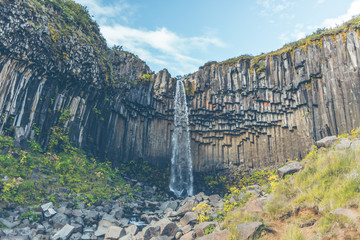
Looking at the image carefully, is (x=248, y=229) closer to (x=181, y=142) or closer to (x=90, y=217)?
(x=90, y=217)

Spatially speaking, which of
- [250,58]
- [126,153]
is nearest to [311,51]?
[250,58]

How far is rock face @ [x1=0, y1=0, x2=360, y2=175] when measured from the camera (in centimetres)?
1638

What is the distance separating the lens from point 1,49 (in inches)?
586

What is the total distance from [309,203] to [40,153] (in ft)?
52.1

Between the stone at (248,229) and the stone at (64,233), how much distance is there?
7217mm

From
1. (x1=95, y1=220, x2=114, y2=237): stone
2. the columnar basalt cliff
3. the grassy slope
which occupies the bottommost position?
(x1=95, y1=220, x2=114, y2=237): stone

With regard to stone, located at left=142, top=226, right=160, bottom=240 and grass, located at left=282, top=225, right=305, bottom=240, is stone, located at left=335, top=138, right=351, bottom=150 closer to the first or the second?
grass, located at left=282, top=225, right=305, bottom=240

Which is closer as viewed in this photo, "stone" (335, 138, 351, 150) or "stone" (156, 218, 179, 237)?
"stone" (335, 138, 351, 150)

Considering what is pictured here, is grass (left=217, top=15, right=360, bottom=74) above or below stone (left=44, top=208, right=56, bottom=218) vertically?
above

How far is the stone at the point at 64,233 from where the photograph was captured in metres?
9.97

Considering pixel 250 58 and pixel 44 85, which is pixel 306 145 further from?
pixel 44 85

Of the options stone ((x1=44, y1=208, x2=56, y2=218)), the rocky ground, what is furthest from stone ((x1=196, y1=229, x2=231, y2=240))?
stone ((x1=44, y1=208, x2=56, y2=218))

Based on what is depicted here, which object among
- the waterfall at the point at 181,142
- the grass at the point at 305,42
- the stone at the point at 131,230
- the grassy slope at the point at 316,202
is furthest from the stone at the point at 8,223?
the grass at the point at 305,42

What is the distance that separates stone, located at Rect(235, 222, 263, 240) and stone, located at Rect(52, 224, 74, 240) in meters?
7.22
